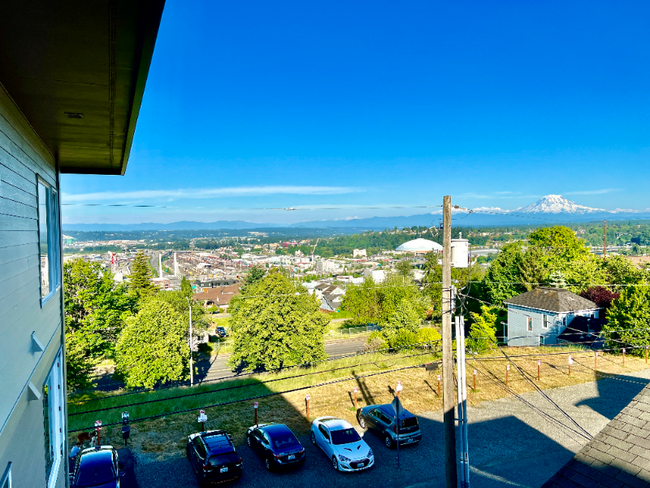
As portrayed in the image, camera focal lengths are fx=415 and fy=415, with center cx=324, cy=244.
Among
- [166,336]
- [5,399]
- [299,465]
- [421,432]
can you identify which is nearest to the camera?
[5,399]

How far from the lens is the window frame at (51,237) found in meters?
4.57

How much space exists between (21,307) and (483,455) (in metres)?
12.1

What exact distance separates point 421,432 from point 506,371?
701 cm

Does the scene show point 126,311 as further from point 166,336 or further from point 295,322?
point 295,322

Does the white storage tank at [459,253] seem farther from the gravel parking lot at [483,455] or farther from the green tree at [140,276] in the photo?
the green tree at [140,276]

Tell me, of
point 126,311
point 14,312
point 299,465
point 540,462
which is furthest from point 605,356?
point 126,311

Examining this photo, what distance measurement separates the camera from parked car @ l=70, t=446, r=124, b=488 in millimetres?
8562

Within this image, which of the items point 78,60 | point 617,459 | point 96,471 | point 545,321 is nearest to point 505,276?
point 545,321

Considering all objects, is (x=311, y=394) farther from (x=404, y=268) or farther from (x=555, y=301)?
(x=404, y=268)

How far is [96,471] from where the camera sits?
347 inches

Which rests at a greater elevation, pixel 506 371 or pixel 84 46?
pixel 84 46

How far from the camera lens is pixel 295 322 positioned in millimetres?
23531

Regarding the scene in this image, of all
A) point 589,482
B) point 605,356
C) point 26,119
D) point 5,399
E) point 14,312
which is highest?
point 26,119

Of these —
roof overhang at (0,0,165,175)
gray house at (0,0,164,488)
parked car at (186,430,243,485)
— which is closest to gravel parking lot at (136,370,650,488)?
parked car at (186,430,243,485)
